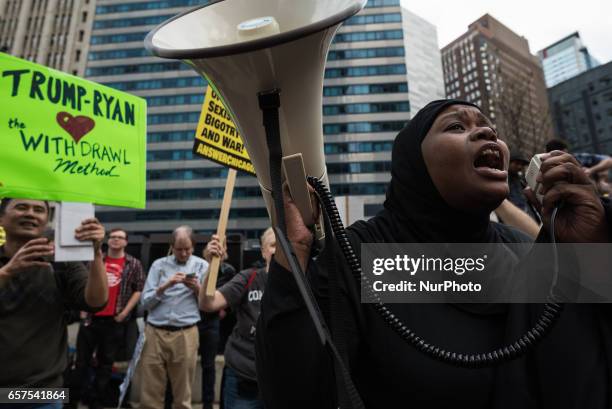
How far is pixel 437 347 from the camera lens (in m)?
0.81

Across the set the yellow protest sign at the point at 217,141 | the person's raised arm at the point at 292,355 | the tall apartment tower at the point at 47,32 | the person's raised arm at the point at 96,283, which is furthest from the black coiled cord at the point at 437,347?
the tall apartment tower at the point at 47,32

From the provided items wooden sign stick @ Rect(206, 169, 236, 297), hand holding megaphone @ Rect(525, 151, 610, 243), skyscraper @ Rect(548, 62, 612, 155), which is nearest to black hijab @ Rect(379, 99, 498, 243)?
hand holding megaphone @ Rect(525, 151, 610, 243)

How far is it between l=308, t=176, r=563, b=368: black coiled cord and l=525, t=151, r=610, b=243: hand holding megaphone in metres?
0.06

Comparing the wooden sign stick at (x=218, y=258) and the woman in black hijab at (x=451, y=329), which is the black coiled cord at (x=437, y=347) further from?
the wooden sign stick at (x=218, y=258)

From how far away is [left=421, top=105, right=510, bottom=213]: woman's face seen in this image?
3.11ft

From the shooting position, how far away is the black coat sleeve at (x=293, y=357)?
75cm

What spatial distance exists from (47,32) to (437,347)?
70079 mm

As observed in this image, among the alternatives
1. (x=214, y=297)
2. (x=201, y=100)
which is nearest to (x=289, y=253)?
(x=214, y=297)

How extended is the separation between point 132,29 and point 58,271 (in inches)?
2612

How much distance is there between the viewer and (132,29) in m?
56.9

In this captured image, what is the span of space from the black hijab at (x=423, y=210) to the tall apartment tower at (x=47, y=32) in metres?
65.2

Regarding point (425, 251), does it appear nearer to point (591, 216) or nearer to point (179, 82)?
point (591, 216)

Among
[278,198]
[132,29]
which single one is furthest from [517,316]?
[132,29]

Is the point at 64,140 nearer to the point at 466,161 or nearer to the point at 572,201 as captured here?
the point at 466,161
